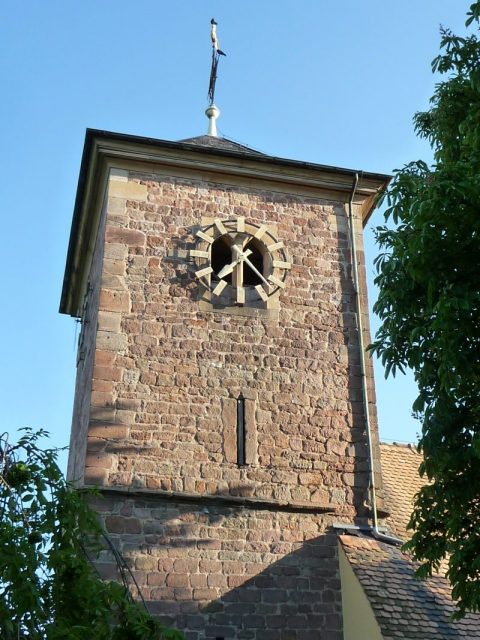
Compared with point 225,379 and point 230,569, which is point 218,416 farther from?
point 230,569

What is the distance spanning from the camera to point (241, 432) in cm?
984

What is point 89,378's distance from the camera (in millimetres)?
10188

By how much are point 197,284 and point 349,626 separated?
420 centimetres

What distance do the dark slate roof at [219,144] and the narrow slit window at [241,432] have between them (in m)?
3.48

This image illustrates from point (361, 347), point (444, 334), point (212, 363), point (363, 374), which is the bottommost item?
point (444, 334)

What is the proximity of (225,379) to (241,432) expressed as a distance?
2.12 feet

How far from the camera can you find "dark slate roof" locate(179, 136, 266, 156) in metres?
11.8

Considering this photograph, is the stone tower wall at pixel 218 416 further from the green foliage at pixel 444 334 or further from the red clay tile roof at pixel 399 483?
the green foliage at pixel 444 334

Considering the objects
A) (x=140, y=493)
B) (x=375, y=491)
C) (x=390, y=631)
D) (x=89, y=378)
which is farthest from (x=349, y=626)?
(x=89, y=378)

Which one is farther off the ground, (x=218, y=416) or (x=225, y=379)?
(x=225, y=379)

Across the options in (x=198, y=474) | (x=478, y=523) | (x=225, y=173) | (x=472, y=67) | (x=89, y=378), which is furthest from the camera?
(x=225, y=173)

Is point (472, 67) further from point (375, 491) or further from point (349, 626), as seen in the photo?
point (349, 626)

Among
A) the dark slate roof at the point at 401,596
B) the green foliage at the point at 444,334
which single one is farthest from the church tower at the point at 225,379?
the green foliage at the point at 444,334

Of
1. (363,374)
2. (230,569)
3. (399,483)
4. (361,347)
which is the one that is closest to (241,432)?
(230,569)
